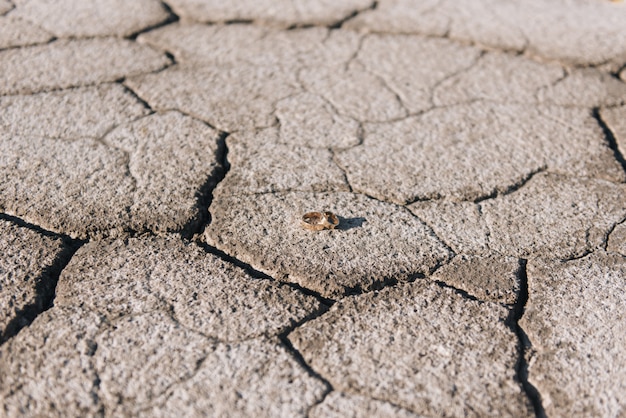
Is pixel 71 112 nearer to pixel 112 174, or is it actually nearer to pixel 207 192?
pixel 112 174

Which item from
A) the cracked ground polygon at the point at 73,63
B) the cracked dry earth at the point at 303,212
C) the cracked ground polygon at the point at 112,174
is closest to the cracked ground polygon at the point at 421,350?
the cracked dry earth at the point at 303,212

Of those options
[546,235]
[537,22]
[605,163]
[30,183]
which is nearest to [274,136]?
[30,183]

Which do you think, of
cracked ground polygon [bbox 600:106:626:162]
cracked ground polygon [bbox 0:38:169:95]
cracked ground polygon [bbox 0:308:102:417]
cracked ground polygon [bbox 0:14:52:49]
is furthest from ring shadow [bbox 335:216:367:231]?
cracked ground polygon [bbox 0:14:52:49]

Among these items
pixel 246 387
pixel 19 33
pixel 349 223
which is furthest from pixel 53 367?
pixel 19 33

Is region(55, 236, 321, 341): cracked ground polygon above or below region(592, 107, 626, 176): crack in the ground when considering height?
above

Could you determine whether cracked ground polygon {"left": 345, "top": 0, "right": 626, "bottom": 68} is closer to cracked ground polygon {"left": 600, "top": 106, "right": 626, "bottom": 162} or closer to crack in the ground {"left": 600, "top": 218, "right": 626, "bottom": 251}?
cracked ground polygon {"left": 600, "top": 106, "right": 626, "bottom": 162}

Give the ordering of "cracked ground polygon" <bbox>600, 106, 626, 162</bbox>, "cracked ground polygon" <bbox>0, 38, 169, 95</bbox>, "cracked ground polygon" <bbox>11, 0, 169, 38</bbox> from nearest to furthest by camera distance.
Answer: "cracked ground polygon" <bbox>600, 106, 626, 162</bbox> → "cracked ground polygon" <bbox>0, 38, 169, 95</bbox> → "cracked ground polygon" <bbox>11, 0, 169, 38</bbox>

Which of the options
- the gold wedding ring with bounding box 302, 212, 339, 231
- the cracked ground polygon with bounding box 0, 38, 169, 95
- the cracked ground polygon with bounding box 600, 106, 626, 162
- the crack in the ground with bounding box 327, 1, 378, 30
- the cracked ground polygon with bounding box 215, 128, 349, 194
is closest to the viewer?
the gold wedding ring with bounding box 302, 212, 339, 231
